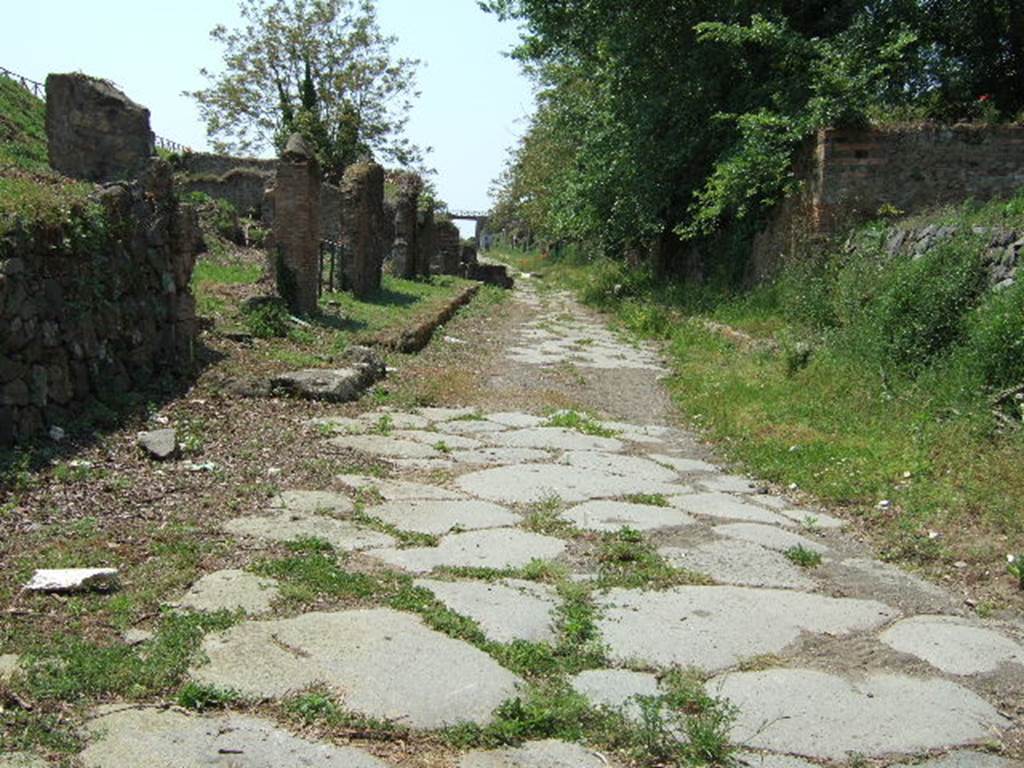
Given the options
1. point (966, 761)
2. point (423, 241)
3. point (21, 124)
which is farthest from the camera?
point (423, 241)

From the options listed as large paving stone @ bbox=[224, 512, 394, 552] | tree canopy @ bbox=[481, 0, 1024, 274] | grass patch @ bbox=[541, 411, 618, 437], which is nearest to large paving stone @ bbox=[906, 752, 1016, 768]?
large paving stone @ bbox=[224, 512, 394, 552]

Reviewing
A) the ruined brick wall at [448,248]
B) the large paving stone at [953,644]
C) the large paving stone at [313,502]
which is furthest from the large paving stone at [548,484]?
the ruined brick wall at [448,248]

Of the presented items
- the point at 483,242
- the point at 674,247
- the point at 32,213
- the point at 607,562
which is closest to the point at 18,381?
the point at 32,213

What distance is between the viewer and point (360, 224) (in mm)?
15336

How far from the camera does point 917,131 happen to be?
39.7 ft

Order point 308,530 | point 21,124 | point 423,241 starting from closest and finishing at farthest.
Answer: point 308,530 < point 21,124 < point 423,241

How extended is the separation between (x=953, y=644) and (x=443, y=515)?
2.34m

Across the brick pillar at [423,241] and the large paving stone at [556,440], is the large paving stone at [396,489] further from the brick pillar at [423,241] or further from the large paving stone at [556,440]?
the brick pillar at [423,241]

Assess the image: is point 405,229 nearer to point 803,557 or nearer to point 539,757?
point 803,557

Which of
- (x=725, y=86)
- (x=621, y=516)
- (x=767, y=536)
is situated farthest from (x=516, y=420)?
(x=725, y=86)

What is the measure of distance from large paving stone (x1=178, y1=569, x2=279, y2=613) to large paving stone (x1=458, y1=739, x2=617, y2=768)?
1142 mm

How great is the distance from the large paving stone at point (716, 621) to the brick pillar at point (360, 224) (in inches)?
467

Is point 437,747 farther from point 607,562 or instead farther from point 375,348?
point 375,348

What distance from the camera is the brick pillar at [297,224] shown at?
38.8ft
